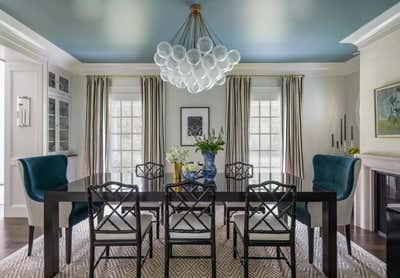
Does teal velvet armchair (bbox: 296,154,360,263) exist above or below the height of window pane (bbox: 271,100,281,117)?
below

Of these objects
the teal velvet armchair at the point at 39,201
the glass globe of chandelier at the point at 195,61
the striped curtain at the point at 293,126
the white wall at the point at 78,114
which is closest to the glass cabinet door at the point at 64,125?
the white wall at the point at 78,114

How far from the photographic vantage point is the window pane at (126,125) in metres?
5.98

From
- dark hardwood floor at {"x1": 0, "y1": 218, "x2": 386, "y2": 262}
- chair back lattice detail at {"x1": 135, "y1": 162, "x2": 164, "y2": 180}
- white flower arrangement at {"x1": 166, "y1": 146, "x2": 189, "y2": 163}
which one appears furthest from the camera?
chair back lattice detail at {"x1": 135, "y1": 162, "x2": 164, "y2": 180}

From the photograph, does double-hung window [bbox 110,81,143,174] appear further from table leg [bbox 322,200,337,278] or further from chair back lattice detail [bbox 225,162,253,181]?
table leg [bbox 322,200,337,278]

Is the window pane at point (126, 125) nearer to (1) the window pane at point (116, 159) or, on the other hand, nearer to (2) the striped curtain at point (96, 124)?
(2) the striped curtain at point (96, 124)

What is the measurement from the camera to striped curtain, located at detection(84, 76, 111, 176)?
5730 millimetres

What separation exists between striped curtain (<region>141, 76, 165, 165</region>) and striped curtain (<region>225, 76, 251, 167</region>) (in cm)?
127

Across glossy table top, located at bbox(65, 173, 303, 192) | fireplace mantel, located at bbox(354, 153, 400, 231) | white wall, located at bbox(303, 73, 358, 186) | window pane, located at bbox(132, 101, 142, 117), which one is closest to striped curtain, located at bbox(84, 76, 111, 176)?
window pane, located at bbox(132, 101, 142, 117)

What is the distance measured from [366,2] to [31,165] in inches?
158

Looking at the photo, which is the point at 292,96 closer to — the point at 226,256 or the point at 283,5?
the point at 283,5

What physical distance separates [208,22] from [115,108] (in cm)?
303

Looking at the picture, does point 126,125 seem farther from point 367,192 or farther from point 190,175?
point 367,192

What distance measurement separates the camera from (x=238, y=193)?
2.73 meters

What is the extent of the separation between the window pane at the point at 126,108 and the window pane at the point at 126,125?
4.0 inches
